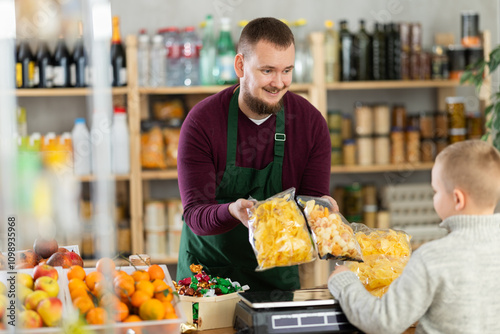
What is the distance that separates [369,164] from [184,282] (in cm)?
214

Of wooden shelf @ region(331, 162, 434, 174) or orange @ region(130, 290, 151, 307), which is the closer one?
orange @ region(130, 290, 151, 307)

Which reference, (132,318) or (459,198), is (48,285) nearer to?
(132,318)

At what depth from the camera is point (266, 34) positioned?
173cm

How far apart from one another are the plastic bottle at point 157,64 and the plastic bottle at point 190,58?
11 cm

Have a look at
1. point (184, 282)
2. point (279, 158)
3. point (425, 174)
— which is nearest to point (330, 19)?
point (425, 174)

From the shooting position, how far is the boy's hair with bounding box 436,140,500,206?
1.20 meters

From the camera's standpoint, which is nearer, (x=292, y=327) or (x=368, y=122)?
(x=292, y=327)

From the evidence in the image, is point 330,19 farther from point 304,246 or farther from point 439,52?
point 304,246

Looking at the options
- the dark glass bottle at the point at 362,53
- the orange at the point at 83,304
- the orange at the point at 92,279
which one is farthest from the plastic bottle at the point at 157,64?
the orange at the point at 83,304

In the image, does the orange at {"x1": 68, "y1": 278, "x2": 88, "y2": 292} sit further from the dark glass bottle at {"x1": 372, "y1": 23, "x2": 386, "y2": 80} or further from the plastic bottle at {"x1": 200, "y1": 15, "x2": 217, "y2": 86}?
the dark glass bottle at {"x1": 372, "y1": 23, "x2": 386, "y2": 80}

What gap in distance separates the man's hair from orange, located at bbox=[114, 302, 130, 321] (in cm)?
88

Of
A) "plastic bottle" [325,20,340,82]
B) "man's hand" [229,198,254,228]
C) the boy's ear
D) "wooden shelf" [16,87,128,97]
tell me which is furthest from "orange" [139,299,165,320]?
"plastic bottle" [325,20,340,82]

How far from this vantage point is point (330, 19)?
3.60 metres

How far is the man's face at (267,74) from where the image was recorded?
5.65ft
